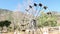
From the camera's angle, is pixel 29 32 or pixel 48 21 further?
pixel 48 21

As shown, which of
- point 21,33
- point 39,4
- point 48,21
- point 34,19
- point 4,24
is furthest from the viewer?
point 48,21

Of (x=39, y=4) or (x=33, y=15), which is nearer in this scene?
(x=39, y=4)

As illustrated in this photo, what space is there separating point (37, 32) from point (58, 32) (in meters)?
2.13

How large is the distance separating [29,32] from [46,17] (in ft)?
67.1

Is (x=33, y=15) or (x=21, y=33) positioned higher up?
(x=33, y=15)

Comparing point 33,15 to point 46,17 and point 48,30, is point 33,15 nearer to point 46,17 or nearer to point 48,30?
point 48,30

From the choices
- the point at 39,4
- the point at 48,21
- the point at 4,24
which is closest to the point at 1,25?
the point at 4,24

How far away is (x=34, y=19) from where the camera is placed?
18281 millimetres

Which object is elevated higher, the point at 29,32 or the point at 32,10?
the point at 32,10

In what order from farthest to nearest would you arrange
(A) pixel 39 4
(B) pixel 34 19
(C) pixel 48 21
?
1. (C) pixel 48 21
2. (B) pixel 34 19
3. (A) pixel 39 4

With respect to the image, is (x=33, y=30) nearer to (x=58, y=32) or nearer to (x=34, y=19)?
(x=34, y=19)

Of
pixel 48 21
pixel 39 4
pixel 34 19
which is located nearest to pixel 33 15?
pixel 34 19

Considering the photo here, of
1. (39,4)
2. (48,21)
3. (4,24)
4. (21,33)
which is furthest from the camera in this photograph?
(48,21)

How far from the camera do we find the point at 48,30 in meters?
18.9
